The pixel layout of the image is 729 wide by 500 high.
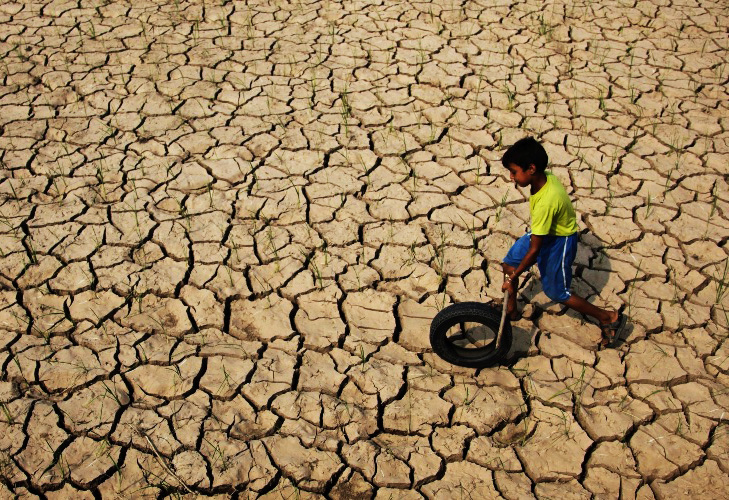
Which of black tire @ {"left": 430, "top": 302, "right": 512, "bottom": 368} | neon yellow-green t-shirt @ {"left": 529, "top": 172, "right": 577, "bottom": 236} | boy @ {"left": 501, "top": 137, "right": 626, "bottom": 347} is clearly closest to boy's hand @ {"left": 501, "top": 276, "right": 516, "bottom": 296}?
boy @ {"left": 501, "top": 137, "right": 626, "bottom": 347}

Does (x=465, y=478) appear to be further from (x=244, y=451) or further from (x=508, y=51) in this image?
(x=508, y=51)

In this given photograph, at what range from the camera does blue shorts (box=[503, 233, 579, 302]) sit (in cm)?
307

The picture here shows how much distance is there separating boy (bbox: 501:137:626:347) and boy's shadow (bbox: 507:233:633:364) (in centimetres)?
12

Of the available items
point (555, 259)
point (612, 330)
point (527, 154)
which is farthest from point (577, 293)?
point (527, 154)


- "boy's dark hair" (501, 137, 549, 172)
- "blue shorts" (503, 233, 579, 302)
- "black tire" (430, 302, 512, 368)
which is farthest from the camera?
"blue shorts" (503, 233, 579, 302)

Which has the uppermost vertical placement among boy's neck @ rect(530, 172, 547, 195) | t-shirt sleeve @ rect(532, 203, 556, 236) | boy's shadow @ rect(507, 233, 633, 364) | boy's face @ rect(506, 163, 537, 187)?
boy's face @ rect(506, 163, 537, 187)

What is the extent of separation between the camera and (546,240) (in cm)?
308

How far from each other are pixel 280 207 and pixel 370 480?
1850mm

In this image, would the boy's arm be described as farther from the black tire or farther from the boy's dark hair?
the boy's dark hair

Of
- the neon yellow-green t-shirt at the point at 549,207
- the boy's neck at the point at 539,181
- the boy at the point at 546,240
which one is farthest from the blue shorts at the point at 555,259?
the boy's neck at the point at 539,181

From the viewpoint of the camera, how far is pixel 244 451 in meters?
2.80

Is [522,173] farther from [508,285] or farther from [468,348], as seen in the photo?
[468,348]

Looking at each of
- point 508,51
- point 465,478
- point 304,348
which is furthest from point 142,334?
point 508,51

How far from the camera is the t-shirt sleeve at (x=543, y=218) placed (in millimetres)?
2902
